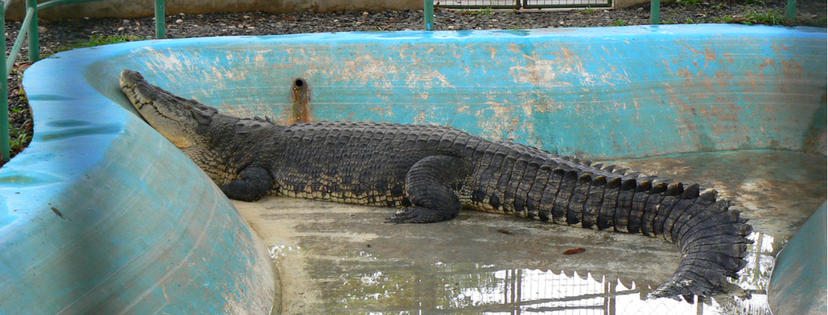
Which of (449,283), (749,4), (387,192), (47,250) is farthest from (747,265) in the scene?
(749,4)

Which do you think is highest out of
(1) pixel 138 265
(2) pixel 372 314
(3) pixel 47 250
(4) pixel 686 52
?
(4) pixel 686 52

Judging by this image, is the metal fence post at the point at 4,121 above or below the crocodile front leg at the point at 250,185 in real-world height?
above

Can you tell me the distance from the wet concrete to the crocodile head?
2.38 ft

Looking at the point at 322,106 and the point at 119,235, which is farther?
the point at 322,106

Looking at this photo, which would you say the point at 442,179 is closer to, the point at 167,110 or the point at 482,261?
the point at 482,261

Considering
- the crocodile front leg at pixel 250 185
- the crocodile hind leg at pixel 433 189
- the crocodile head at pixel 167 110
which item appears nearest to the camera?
the crocodile hind leg at pixel 433 189

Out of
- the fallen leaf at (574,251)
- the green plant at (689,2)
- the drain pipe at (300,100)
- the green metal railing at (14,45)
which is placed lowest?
the fallen leaf at (574,251)

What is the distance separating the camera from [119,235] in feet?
5.90

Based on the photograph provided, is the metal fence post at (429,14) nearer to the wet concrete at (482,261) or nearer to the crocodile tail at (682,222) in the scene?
the wet concrete at (482,261)

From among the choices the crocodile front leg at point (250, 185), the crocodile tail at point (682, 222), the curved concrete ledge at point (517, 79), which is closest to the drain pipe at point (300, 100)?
the curved concrete ledge at point (517, 79)

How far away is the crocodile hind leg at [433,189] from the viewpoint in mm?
3625

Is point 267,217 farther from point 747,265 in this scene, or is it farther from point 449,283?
point 747,265

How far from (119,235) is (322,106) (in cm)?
321

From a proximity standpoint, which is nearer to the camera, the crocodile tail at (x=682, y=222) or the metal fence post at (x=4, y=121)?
the crocodile tail at (x=682, y=222)
